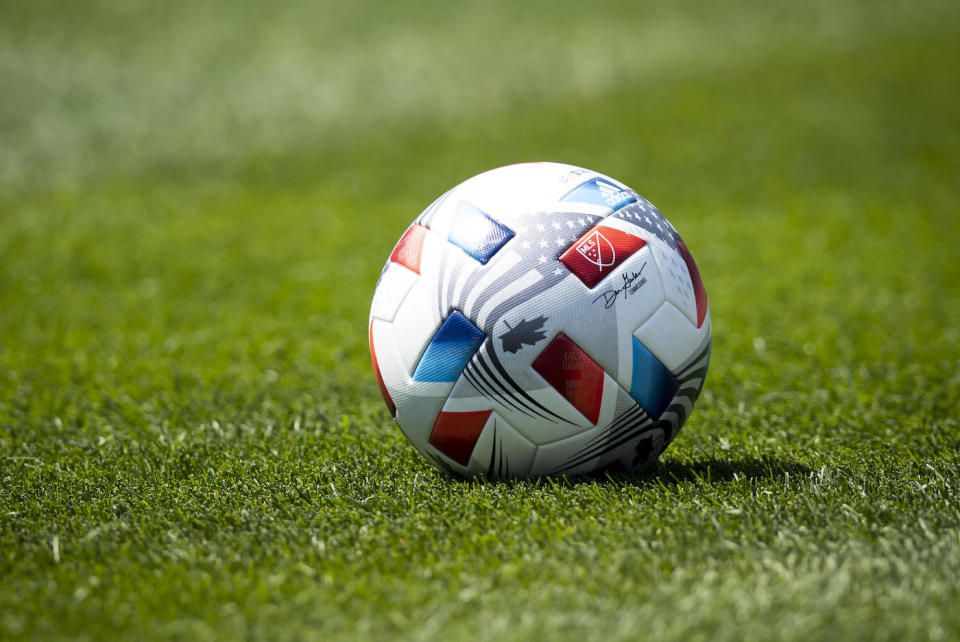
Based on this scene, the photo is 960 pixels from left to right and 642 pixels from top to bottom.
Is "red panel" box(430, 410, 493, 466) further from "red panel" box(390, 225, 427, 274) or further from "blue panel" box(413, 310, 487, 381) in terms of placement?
"red panel" box(390, 225, 427, 274)

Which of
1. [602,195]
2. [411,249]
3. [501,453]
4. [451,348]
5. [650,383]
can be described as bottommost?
[501,453]

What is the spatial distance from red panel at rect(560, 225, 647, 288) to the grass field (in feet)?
2.67

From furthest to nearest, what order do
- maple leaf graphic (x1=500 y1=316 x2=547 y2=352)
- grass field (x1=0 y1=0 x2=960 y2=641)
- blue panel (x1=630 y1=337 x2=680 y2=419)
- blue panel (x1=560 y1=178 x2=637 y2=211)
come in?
1. blue panel (x1=560 y1=178 x2=637 y2=211)
2. blue panel (x1=630 y1=337 x2=680 y2=419)
3. maple leaf graphic (x1=500 y1=316 x2=547 y2=352)
4. grass field (x1=0 y1=0 x2=960 y2=641)

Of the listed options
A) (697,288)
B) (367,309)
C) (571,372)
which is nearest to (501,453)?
(571,372)

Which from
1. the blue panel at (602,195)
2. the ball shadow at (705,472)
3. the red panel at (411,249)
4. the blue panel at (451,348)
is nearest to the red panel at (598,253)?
the blue panel at (602,195)

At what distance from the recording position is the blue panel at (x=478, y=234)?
3562 millimetres

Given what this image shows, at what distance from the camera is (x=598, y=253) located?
3555 millimetres

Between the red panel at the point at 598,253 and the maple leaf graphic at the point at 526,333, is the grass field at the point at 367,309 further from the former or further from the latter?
the red panel at the point at 598,253

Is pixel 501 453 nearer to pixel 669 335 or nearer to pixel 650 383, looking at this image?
pixel 650 383

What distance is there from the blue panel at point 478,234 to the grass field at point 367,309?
2.94 feet

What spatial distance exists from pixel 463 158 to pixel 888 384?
8225 millimetres

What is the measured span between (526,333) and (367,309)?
4401 mm

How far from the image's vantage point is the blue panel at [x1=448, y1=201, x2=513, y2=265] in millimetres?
3562

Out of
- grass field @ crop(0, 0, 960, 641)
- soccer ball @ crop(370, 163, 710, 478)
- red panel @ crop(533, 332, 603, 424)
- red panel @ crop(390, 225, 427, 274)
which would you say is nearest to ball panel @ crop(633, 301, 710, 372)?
soccer ball @ crop(370, 163, 710, 478)
